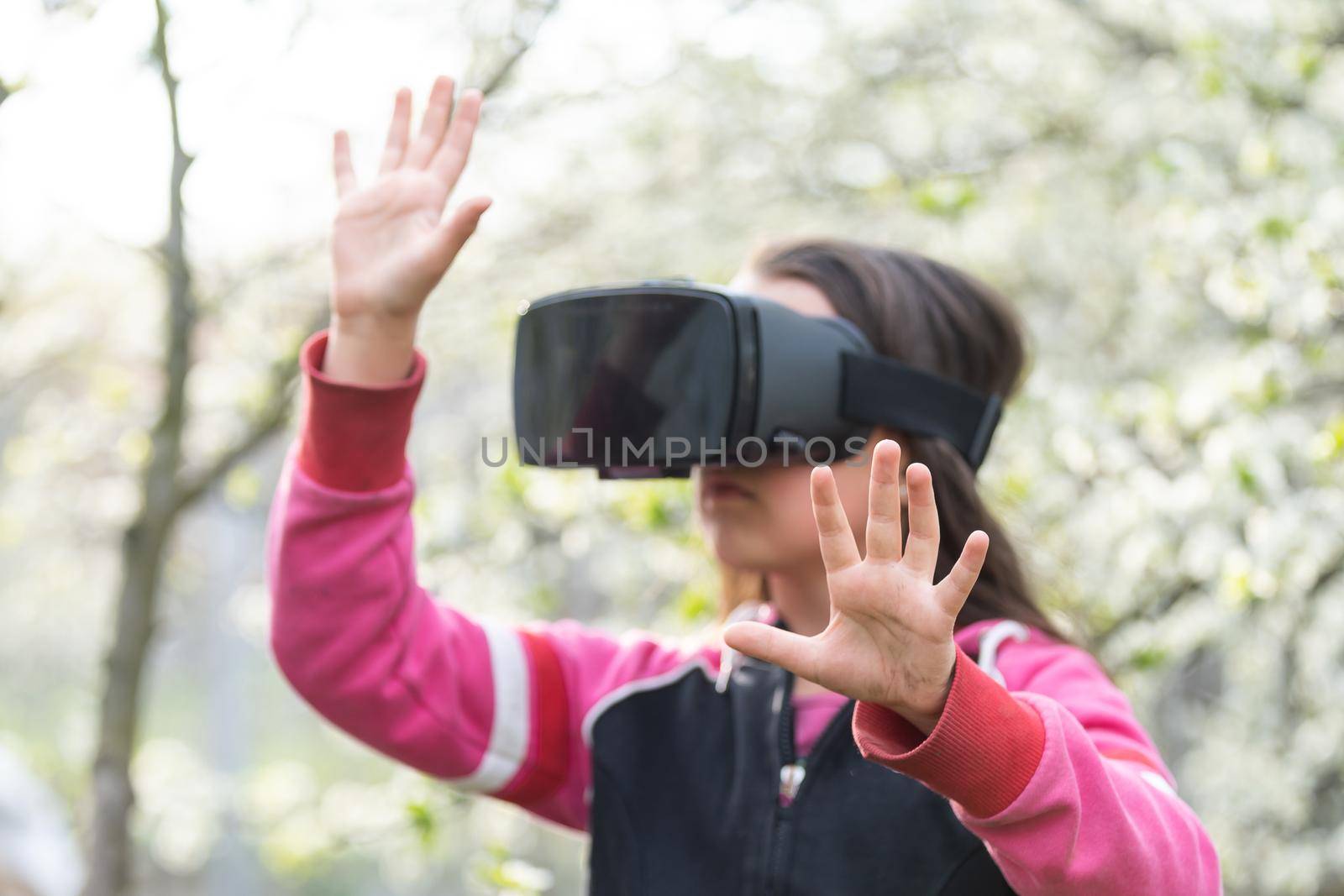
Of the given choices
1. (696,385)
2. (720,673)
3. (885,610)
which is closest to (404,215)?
(696,385)

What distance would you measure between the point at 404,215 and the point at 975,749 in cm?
80

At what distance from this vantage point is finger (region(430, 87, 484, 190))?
1380 mm

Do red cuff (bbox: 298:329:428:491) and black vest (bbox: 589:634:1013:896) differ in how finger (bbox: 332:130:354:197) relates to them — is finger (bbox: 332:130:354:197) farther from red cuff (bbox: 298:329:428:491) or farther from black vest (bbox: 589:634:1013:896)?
black vest (bbox: 589:634:1013:896)

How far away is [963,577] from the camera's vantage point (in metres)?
0.90

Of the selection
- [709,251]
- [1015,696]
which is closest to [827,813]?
[1015,696]

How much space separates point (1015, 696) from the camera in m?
1.00

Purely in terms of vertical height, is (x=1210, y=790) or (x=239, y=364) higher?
(x=239, y=364)

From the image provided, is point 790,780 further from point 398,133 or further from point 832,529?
point 398,133

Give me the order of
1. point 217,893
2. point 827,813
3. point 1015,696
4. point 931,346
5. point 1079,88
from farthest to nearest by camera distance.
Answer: point 217,893, point 1079,88, point 931,346, point 827,813, point 1015,696

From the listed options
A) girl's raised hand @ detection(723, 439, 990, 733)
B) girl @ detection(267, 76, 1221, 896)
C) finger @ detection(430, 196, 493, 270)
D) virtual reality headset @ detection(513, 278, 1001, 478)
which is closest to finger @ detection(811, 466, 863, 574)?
girl's raised hand @ detection(723, 439, 990, 733)

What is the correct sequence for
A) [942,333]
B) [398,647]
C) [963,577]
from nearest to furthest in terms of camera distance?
1. [963,577]
2. [398,647]
3. [942,333]

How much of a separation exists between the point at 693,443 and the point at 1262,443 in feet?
3.90

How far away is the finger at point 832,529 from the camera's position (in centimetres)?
91

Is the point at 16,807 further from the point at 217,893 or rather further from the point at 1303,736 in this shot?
the point at 1303,736
